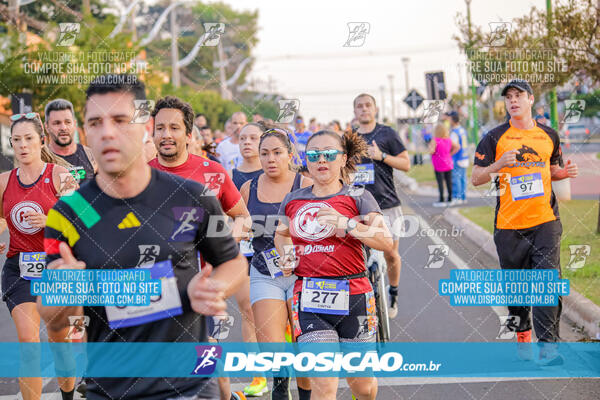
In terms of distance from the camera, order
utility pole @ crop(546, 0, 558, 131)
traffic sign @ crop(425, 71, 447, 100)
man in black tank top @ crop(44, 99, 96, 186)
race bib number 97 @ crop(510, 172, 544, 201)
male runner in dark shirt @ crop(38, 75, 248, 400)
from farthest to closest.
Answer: utility pole @ crop(546, 0, 558, 131)
traffic sign @ crop(425, 71, 447, 100)
man in black tank top @ crop(44, 99, 96, 186)
race bib number 97 @ crop(510, 172, 544, 201)
male runner in dark shirt @ crop(38, 75, 248, 400)

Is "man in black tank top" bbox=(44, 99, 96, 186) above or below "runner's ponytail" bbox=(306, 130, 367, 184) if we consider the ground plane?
above

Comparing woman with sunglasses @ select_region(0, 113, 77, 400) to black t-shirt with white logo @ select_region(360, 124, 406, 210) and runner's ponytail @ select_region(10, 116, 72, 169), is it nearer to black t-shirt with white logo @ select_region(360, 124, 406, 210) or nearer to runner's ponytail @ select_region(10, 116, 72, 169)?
runner's ponytail @ select_region(10, 116, 72, 169)

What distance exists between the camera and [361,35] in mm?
8125

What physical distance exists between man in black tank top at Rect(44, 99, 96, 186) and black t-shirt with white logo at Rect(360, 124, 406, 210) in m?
3.09

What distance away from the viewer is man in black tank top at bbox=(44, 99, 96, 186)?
21.3ft

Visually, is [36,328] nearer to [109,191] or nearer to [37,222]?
[37,222]

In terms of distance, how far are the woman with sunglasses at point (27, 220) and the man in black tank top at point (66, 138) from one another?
2.85ft

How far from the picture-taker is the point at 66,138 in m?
6.54

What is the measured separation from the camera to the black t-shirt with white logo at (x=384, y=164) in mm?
8258

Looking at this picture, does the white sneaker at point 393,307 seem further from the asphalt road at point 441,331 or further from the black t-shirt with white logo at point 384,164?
the black t-shirt with white logo at point 384,164

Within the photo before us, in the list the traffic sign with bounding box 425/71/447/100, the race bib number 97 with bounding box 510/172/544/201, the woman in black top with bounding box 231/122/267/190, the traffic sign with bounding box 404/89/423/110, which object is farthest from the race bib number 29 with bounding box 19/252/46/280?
the traffic sign with bounding box 404/89/423/110

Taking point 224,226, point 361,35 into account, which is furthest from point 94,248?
point 361,35

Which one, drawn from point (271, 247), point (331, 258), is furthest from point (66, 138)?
point (331, 258)

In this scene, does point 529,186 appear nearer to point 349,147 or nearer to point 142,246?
point 349,147
